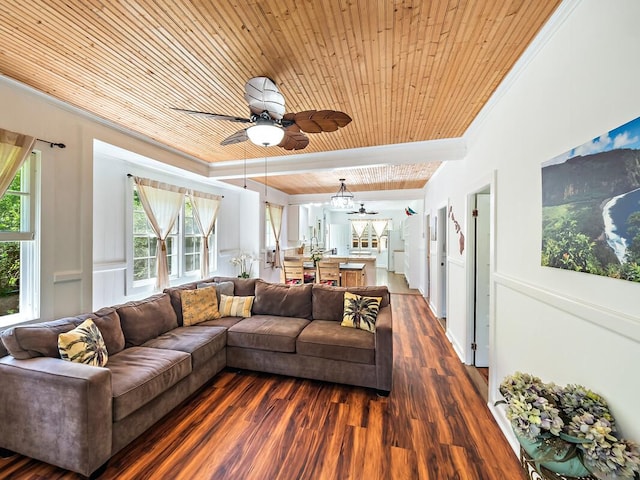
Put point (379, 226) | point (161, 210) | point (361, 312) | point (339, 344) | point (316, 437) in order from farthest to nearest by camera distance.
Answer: point (379, 226) → point (161, 210) → point (361, 312) → point (339, 344) → point (316, 437)

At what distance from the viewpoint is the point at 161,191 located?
4.07 m

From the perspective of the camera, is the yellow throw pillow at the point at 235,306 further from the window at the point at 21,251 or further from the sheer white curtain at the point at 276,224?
the sheer white curtain at the point at 276,224

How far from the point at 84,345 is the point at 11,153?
5.40 feet

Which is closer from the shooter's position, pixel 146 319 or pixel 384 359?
pixel 384 359

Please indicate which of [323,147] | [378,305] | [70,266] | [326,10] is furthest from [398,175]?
[70,266]

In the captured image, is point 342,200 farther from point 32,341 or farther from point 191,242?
point 32,341

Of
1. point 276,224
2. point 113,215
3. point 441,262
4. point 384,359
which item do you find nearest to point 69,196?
point 113,215

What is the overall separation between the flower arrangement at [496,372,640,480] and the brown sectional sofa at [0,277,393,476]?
132 cm

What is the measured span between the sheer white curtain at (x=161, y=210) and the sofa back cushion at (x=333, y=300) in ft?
8.38

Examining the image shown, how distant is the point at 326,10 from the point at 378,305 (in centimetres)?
250

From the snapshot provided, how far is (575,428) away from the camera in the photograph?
3.34 ft

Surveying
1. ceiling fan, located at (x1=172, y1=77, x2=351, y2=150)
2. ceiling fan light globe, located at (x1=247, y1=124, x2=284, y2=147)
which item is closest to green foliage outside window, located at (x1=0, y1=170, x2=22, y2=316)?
ceiling fan, located at (x1=172, y1=77, x2=351, y2=150)

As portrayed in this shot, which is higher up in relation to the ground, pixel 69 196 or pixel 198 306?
pixel 69 196

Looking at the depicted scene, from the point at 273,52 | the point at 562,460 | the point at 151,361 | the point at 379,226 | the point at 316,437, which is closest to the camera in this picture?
the point at 562,460
